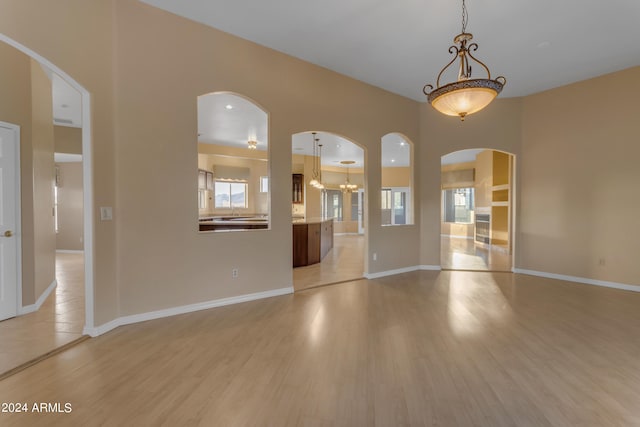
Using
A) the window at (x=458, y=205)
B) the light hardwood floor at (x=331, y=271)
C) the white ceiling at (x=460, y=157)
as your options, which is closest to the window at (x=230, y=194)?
the light hardwood floor at (x=331, y=271)

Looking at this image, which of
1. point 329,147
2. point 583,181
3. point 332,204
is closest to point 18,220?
point 329,147

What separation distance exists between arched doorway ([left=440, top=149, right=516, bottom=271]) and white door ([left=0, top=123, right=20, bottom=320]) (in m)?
6.89

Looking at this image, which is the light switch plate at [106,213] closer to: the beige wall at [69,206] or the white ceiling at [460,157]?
the beige wall at [69,206]

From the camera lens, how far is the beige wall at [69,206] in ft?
26.3

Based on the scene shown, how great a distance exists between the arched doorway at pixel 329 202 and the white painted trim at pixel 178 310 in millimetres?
592

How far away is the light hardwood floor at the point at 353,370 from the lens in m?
1.88

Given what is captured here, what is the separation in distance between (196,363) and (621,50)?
672 cm

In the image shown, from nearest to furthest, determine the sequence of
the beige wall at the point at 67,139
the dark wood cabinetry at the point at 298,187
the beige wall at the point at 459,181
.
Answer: the beige wall at the point at 67,139 → the dark wood cabinetry at the point at 298,187 → the beige wall at the point at 459,181

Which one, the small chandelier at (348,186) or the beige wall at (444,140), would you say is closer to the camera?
the beige wall at (444,140)

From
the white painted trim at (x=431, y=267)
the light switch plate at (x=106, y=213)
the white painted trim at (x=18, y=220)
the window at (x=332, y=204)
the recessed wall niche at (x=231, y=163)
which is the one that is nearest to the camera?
the light switch plate at (x=106, y=213)

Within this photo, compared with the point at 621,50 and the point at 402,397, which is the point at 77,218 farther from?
the point at 621,50

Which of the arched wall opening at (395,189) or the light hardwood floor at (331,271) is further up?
the arched wall opening at (395,189)

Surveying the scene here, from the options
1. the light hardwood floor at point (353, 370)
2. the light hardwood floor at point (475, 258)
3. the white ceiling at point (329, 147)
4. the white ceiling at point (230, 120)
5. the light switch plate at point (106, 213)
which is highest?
the white ceiling at point (230, 120)

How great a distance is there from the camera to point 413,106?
6.13m
